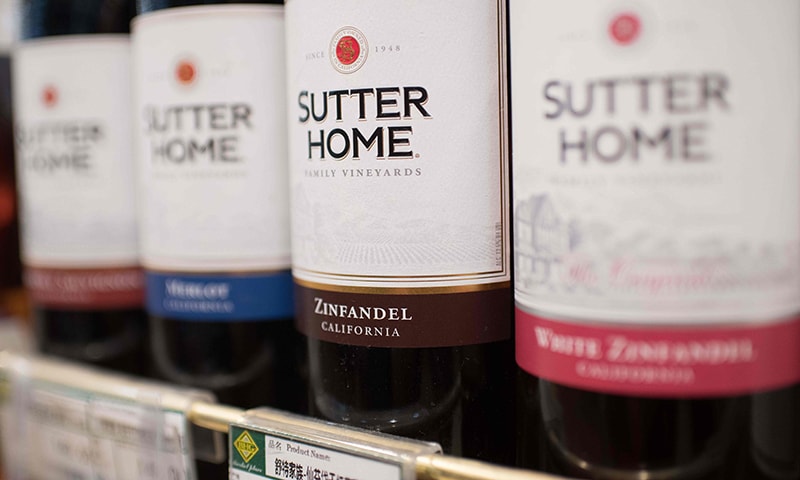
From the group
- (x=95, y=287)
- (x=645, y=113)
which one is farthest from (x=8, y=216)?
(x=645, y=113)

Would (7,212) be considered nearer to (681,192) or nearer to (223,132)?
(223,132)

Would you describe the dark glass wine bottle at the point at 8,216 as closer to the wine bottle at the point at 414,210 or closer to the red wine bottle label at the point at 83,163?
the red wine bottle label at the point at 83,163

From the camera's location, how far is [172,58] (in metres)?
0.59

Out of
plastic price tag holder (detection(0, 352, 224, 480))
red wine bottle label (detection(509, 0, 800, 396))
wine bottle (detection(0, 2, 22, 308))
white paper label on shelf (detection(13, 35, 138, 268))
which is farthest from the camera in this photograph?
wine bottle (detection(0, 2, 22, 308))

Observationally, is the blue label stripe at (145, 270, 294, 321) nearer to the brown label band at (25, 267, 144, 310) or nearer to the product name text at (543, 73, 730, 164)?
the brown label band at (25, 267, 144, 310)

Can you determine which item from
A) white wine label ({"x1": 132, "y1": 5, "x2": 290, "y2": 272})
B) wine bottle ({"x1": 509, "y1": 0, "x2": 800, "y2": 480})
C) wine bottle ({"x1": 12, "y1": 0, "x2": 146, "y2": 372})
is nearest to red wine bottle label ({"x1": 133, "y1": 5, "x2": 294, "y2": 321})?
white wine label ({"x1": 132, "y1": 5, "x2": 290, "y2": 272})

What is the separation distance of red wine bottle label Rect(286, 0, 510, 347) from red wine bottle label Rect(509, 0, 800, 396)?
79 mm

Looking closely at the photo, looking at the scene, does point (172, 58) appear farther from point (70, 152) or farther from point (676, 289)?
point (676, 289)

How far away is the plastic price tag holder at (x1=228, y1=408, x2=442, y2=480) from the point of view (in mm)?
429

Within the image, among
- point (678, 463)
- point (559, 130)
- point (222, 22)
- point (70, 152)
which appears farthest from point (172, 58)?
point (678, 463)

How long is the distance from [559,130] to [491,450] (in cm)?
20

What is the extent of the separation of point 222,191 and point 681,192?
0.33 metres

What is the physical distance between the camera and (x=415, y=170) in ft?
1.53

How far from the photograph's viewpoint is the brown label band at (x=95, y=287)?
0.71 metres
